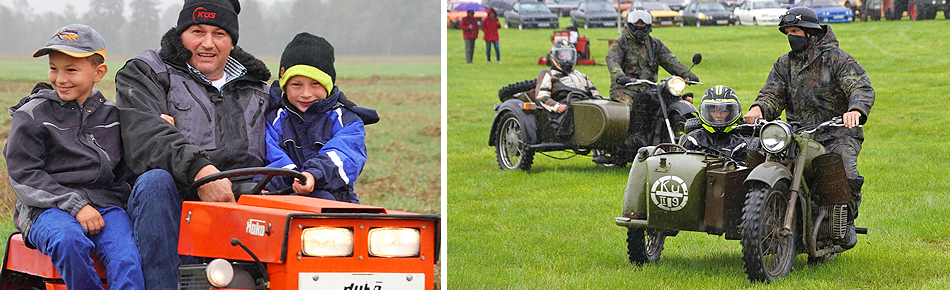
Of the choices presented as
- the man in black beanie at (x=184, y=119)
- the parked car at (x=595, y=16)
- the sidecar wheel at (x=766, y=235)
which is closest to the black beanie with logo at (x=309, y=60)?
the man in black beanie at (x=184, y=119)

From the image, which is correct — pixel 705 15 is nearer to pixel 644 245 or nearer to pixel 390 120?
pixel 390 120

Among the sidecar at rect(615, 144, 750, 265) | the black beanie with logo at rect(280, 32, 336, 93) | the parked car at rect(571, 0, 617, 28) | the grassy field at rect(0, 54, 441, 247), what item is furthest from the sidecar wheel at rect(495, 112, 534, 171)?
the parked car at rect(571, 0, 617, 28)

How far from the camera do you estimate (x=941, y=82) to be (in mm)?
23922

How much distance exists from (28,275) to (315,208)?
68.3 inches

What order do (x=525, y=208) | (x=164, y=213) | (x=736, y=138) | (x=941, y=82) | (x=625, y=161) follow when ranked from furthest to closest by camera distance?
(x=941, y=82)
(x=625, y=161)
(x=525, y=208)
(x=736, y=138)
(x=164, y=213)

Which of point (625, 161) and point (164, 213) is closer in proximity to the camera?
point (164, 213)

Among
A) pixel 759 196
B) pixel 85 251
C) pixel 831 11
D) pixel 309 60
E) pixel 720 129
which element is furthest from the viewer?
pixel 831 11

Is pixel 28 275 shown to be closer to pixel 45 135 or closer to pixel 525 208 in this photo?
pixel 45 135

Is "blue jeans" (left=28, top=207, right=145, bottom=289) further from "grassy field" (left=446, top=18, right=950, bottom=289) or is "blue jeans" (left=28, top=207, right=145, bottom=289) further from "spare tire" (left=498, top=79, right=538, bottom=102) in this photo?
"spare tire" (left=498, top=79, right=538, bottom=102)

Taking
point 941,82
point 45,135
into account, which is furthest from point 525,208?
point 941,82

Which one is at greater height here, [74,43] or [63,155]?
[74,43]

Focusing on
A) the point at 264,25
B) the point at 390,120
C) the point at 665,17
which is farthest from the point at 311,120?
the point at 665,17

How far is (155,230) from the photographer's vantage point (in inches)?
Answer: 172

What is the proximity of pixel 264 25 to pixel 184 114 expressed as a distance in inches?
490
